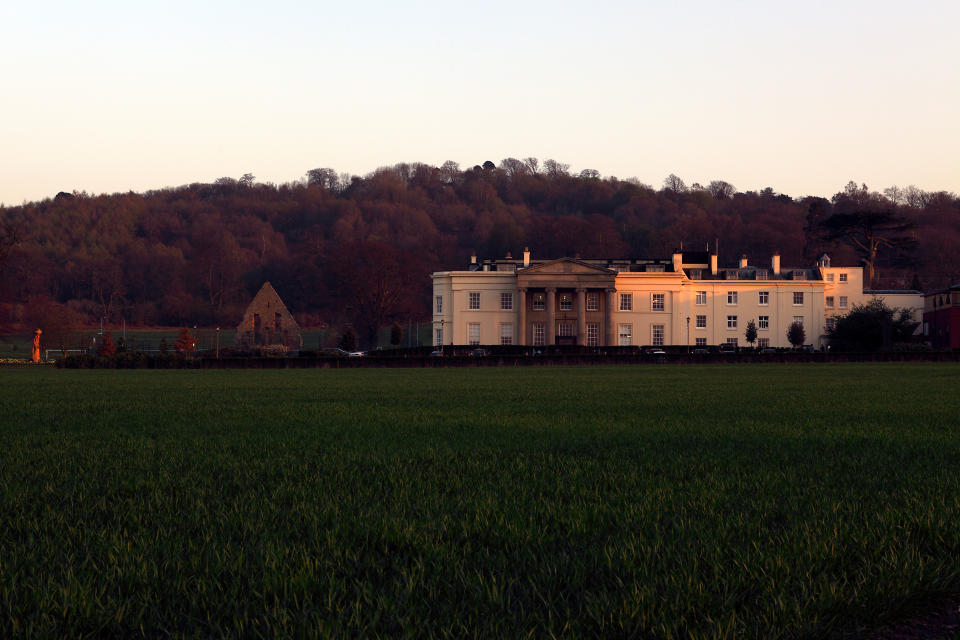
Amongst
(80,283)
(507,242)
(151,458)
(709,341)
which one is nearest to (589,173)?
(507,242)

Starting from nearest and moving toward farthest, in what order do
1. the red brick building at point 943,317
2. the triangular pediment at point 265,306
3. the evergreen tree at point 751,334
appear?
the red brick building at point 943,317 → the triangular pediment at point 265,306 → the evergreen tree at point 751,334

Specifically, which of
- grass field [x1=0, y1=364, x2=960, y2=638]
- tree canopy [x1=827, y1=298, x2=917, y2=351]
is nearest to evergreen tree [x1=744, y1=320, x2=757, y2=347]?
tree canopy [x1=827, y1=298, x2=917, y2=351]

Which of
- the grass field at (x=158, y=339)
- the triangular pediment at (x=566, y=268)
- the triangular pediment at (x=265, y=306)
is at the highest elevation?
the triangular pediment at (x=566, y=268)

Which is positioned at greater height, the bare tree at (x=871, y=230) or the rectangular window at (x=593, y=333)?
the bare tree at (x=871, y=230)

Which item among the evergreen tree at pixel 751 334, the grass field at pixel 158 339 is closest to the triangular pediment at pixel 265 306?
the grass field at pixel 158 339

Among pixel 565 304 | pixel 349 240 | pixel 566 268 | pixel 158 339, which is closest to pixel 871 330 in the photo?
pixel 566 268

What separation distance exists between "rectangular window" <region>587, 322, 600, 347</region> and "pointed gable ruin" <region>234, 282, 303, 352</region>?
100 ft

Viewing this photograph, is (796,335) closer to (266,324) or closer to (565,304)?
(565,304)

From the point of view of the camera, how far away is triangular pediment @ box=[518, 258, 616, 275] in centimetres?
9344

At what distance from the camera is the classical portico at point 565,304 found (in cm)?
9362

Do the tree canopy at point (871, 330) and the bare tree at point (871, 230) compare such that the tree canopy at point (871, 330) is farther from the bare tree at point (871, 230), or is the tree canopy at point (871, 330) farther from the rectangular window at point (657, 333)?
the bare tree at point (871, 230)

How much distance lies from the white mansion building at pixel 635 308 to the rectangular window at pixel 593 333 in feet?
0.35

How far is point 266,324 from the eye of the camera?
88.9m

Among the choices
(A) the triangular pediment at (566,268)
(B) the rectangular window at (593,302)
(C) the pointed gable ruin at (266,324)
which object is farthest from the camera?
(B) the rectangular window at (593,302)
